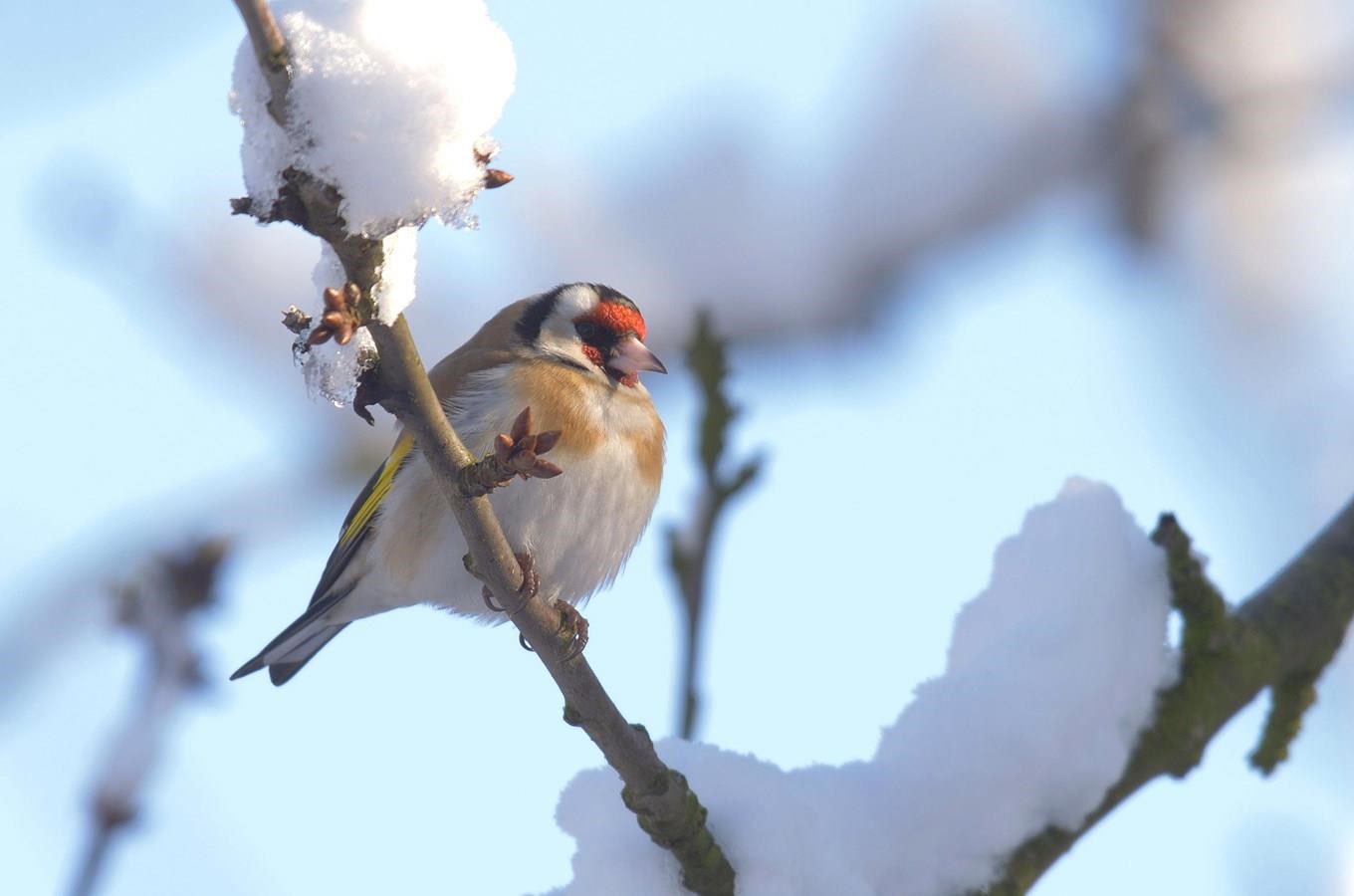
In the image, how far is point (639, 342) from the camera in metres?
3.80

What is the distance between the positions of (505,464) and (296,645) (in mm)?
2269

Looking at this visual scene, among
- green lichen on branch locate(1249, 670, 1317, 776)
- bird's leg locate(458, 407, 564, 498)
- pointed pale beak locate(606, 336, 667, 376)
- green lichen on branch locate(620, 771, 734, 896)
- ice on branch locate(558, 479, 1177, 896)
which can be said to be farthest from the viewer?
pointed pale beak locate(606, 336, 667, 376)

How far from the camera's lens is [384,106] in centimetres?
152

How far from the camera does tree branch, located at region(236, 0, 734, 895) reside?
1.49 metres

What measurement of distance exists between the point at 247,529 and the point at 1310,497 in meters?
4.72

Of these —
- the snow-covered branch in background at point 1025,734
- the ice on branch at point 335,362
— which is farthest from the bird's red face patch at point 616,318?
the ice on branch at point 335,362

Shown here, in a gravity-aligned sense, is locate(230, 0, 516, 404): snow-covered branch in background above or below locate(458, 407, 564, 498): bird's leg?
above

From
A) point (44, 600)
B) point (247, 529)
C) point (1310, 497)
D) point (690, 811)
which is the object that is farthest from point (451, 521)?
point (1310, 497)

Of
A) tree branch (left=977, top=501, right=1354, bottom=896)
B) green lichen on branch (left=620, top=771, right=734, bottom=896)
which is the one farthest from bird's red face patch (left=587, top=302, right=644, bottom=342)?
green lichen on branch (left=620, top=771, right=734, bottom=896)

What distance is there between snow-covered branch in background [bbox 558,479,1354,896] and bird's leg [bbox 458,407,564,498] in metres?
0.72

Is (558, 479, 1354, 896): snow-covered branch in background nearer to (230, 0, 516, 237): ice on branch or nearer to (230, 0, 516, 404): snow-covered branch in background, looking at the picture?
(230, 0, 516, 404): snow-covered branch in background

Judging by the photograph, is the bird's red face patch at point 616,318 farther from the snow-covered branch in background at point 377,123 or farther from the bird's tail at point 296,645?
the snow-covered branch in background at point 377,123

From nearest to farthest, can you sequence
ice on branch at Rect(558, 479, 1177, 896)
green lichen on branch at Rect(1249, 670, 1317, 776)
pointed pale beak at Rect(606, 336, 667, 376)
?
ice on branch at Rect(558, 479, 1177, 896) → green lichen on branch at Rect(1249, 670, 1317, 776) → pointed pale beak at Rect(606, 336, 667, 376)

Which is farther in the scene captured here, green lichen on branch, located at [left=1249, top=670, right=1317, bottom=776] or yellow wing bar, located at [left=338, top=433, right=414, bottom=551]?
yellow wing bar, located at [left=338, top=433, right=414, bottom=551]
